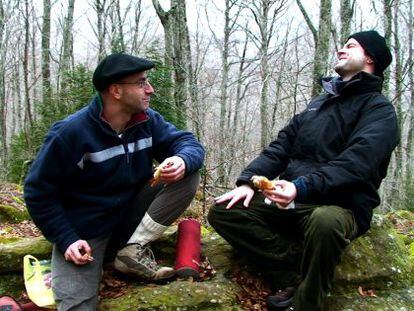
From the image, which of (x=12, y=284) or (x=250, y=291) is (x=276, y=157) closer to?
(x=250, y=291)

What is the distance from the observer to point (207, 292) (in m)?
2.98

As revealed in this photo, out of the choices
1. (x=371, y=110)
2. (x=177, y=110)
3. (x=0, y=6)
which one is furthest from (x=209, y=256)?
(x=0, y=6)

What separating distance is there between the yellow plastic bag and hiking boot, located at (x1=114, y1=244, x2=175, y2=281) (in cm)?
49

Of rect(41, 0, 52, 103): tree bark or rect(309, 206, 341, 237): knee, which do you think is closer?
rect(309, 206, 341, 237): knee

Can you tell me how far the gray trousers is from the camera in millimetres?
2691

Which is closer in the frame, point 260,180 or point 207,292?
point 260,180

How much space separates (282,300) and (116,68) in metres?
1.90

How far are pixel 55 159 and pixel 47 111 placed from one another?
20.1 feet

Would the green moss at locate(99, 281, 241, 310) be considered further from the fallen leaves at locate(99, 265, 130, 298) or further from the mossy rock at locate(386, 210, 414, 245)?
the mossy rock at locate(386, 210, 414, 245)

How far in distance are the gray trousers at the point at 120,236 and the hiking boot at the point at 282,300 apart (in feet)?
2.89

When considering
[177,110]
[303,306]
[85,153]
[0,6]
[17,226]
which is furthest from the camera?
[0,6]

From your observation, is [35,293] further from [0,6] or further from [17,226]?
[0,6]

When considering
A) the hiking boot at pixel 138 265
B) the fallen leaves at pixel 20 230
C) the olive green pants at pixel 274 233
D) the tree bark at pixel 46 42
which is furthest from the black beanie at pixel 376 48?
the tree bark at pixel 46 42

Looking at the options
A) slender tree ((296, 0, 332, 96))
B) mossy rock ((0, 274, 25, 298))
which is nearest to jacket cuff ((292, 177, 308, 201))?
mossy rock ((0, 274, 25, 298))
